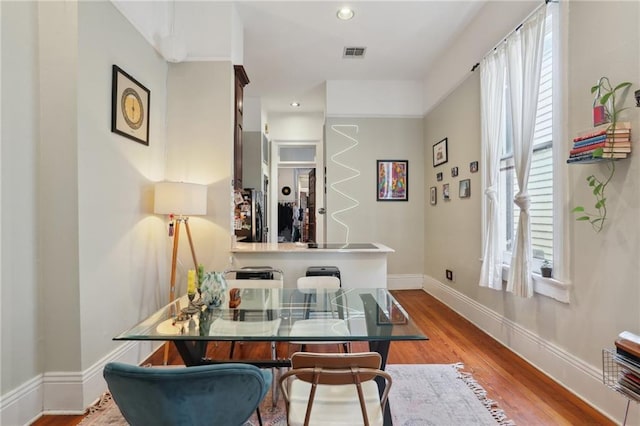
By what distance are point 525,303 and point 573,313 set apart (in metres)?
0.50

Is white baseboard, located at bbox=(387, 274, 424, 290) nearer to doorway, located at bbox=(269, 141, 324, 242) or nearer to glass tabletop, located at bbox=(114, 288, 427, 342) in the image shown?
doorway, located at bbox=(269, 141, 324, 242)

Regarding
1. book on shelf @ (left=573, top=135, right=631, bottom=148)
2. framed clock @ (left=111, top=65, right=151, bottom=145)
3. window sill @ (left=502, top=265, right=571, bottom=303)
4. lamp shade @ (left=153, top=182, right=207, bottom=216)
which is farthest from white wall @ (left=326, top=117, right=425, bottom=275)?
book on shelf @ (left=573, top=135, right=631, bottom=148)

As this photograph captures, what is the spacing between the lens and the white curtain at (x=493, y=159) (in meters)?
2.92

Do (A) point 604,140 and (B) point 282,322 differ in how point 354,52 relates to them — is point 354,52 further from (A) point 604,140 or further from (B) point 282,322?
(B) point 282,322

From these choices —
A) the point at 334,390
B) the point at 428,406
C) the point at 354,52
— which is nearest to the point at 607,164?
the point at 428,406

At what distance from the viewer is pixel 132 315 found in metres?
2.58

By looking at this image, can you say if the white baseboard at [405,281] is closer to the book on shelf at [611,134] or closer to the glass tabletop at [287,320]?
the glass tabletop at [287,320]

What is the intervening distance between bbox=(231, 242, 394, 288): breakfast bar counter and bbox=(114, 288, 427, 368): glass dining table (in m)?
1.02

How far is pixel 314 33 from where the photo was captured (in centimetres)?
381

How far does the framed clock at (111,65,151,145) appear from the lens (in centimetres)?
236

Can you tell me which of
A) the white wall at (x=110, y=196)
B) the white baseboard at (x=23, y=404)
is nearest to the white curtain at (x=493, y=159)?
the white wall at (x=110, y=196)

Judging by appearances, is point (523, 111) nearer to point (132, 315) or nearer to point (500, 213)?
point (500, 213)

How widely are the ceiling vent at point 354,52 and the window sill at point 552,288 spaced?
3344mm

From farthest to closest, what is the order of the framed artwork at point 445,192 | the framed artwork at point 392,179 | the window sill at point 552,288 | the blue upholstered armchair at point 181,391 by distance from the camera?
1. the framed artwork at point 392,179
2. the framed artwork at point 445,192
3. the window sill at point 552,288
4. the blue upholstered armchair at point 181,391
